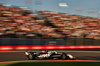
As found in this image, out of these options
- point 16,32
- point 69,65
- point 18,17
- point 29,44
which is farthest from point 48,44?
point 69,65

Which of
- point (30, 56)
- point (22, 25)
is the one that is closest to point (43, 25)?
point (22, 25)

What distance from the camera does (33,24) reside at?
22734mm

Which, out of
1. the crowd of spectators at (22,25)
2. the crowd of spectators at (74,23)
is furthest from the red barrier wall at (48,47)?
the crowd of spectators at (74,23)

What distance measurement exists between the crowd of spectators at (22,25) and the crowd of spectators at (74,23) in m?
2.14

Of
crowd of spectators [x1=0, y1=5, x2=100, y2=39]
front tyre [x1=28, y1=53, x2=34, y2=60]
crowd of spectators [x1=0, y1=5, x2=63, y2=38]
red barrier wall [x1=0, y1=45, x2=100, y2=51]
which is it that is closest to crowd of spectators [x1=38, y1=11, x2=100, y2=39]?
crowd of spectators [x1=0, y1=5, x2=100, y2=39]

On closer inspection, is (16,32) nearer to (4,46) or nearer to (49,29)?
(4,46)

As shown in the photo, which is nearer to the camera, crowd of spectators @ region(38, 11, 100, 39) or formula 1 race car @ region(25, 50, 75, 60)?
formula 1 race car @ region(25, 50, 75, 60)

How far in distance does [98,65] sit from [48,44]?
9901 mm

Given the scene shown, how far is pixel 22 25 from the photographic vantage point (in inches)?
847

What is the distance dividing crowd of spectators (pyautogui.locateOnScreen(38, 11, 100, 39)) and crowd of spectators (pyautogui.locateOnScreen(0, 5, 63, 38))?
7.03 feet

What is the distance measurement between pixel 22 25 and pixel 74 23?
8.82m

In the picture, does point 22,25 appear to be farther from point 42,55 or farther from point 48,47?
point 42,55

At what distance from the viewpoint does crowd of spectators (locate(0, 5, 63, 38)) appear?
18391 mm

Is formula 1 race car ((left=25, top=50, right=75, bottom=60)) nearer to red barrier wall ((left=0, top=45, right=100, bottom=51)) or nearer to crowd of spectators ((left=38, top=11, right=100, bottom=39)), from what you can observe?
red barrier wall ((left=0, top=45, right=100, bottom=51))
